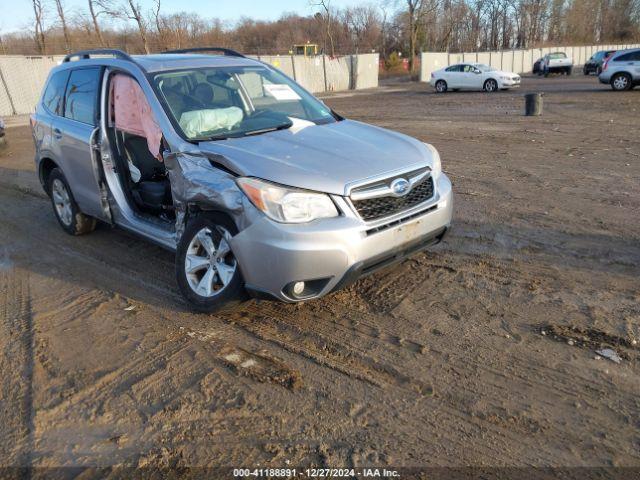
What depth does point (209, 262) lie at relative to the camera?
12.6 ft

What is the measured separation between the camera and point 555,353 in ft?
10.7

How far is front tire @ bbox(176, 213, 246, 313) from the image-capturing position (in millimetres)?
3660

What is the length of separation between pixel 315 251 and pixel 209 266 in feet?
3.16

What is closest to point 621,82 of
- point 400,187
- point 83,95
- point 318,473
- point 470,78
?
point 470,78

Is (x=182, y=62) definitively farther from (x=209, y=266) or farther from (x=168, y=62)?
(x=209, y=266)

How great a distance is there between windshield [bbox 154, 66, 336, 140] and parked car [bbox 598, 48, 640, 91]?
70.4ft

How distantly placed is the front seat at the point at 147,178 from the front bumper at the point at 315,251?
67.4 inches

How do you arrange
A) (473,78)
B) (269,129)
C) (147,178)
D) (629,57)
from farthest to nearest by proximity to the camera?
(473,78) < (629,57) < (147,178) < (269,129)

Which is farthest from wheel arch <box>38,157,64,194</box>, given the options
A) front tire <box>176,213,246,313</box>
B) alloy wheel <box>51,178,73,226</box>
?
front tire <box>176,213,246,313</box>

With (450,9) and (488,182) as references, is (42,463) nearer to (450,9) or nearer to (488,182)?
(488,182)

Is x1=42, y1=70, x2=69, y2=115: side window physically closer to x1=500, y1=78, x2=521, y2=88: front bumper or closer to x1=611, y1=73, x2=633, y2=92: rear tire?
x1=611, y1=73, x2=633, y2=92: rear tire

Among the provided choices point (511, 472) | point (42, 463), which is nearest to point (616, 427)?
point (511, 472)

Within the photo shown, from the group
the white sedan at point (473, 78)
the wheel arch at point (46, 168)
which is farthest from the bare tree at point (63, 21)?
the wheel arch at point (46, 168)

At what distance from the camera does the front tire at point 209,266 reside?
3660mm
